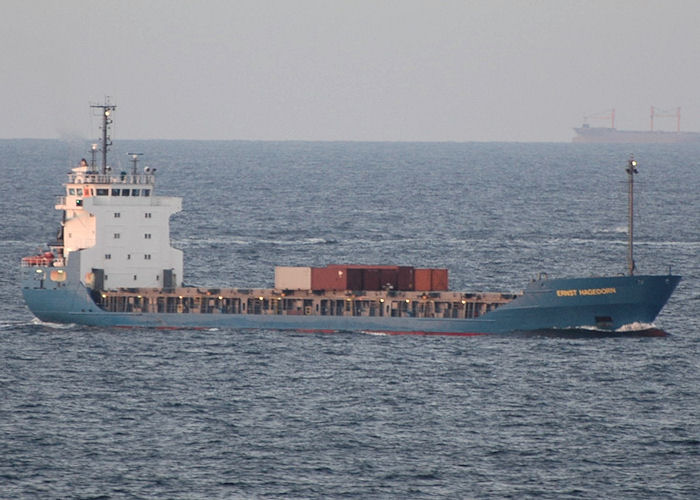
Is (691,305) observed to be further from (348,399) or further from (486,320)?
(348,399)

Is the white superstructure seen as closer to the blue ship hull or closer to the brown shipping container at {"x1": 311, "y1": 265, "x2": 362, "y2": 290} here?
the blue ship hull

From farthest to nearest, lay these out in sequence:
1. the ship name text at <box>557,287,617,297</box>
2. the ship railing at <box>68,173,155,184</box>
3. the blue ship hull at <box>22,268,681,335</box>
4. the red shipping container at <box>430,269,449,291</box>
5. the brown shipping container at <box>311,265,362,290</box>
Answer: the ship railing at <box>68,173,155,184</box> < the brown shipping container at <box>311,265,362,290</box> < the red shipping container at <box>430,269,449,291</box> < the blue ship hull at <box>22,268,681,335</box> < the ship name text at <box>557,287,617,297</box>

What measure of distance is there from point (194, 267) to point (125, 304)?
1080 inches

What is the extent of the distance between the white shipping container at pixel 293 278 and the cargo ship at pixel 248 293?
0.06 m

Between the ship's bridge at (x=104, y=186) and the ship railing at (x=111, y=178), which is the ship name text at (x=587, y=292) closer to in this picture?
the ship's bridge at (x=104, y=186)

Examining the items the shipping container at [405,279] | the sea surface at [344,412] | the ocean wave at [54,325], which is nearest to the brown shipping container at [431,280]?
the shipping container at [405,279]

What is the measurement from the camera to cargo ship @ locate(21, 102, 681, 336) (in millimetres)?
88562

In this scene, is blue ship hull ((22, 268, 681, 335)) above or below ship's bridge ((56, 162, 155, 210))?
below

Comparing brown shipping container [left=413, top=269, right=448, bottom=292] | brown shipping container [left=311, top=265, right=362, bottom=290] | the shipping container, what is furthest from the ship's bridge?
brown shipping container [left=413, top=269, right=448, bottom=292]

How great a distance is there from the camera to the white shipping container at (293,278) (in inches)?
3674

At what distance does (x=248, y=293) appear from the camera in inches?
3688

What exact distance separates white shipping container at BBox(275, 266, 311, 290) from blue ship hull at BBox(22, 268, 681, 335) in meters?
2.44

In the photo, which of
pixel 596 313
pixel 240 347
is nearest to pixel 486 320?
pixel 596 313

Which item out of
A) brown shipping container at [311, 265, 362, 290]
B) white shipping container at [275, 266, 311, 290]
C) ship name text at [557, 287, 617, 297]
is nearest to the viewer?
ship name text at [557, 287, 617, 297]
